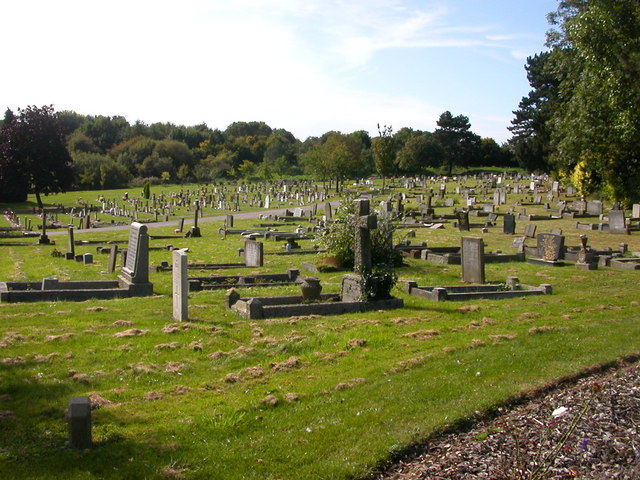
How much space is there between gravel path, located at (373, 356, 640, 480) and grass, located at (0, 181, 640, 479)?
311 millimetres

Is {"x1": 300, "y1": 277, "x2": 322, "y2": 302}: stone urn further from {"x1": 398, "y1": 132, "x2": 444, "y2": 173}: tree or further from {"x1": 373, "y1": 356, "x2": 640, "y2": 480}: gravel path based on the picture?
{"x1": 398, "y1": 132, "x2": 444, "y2": 173}: tree

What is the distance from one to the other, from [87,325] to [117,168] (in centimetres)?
8815

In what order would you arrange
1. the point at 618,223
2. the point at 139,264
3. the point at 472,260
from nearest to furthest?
the point at 139,264
the point at 472,260
the point at 618,223

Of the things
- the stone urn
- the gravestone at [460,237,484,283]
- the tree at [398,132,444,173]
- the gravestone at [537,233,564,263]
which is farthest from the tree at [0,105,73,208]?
the stone urn

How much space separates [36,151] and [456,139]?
68745 millimetres

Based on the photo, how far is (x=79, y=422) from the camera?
639 cm

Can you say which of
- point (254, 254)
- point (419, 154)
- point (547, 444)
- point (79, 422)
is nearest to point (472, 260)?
point (254, 254)

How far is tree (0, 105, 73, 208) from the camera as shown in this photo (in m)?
64.9

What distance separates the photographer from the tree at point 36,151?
2554 inches

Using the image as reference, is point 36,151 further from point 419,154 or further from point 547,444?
point 547,444

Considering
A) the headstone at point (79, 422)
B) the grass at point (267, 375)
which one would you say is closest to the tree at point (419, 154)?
the grass at point (267, 375)

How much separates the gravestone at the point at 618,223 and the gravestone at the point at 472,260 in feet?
55.6

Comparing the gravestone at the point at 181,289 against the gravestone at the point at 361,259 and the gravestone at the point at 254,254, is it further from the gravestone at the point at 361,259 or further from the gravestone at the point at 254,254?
the gravestone at the point at 254,254

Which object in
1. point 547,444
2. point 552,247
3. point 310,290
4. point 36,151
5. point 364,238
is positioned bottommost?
point 547,444
